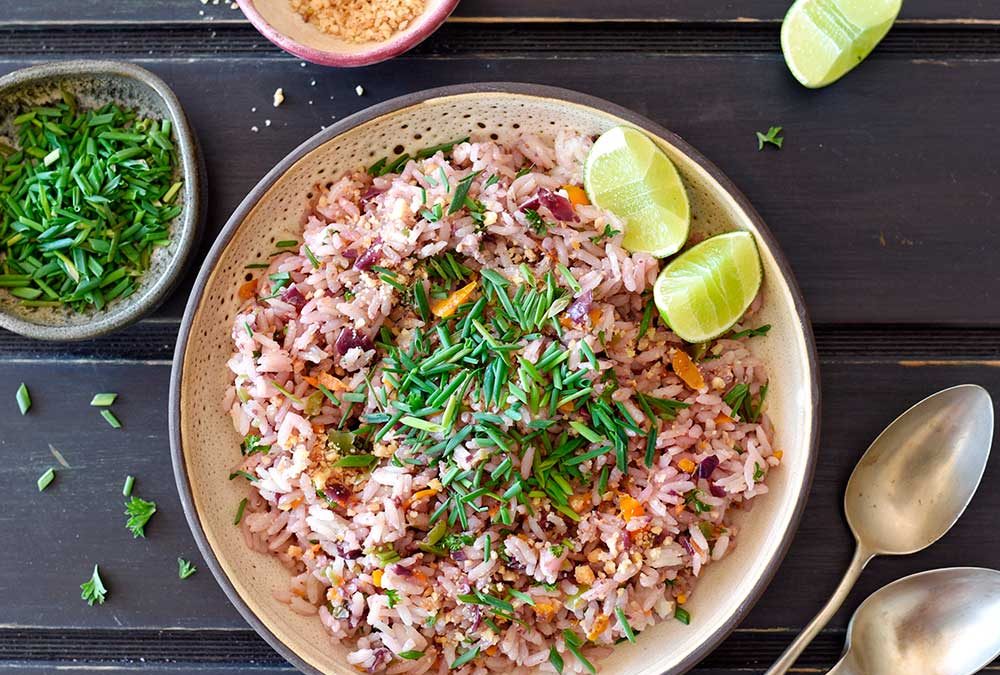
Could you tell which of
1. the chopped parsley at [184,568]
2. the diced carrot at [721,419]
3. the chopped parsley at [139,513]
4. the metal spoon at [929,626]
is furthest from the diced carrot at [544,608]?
the chopped parsley at [139,513]

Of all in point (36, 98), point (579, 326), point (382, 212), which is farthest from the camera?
point (36, 98)

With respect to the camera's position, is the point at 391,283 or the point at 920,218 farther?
the point at 920,218

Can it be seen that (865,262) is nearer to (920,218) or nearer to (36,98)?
(920,218)

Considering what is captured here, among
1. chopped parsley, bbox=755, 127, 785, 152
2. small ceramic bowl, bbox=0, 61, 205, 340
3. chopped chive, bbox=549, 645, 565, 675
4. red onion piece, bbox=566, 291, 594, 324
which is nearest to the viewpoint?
red onion piece, bbox=566, 291, 594, 324

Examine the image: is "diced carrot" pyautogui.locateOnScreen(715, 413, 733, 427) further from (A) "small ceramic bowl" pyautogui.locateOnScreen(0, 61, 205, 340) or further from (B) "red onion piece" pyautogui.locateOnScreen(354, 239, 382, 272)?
(A) "small ceramic bowl" pyautogui.locateOnScreen(0, 61, 205, 340)

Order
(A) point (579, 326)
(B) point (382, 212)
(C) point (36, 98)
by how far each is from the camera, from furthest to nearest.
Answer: (C) point (36, 98), (B) point (382, 212), (A) point (579, 326)

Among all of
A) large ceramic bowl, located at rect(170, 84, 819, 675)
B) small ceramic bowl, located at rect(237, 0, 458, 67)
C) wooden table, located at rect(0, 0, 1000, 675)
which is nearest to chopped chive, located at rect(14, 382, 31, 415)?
wooden table, located at rect(0, 0, 1000, 675)

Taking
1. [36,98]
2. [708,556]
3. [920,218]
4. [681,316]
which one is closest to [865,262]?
[920,218]
